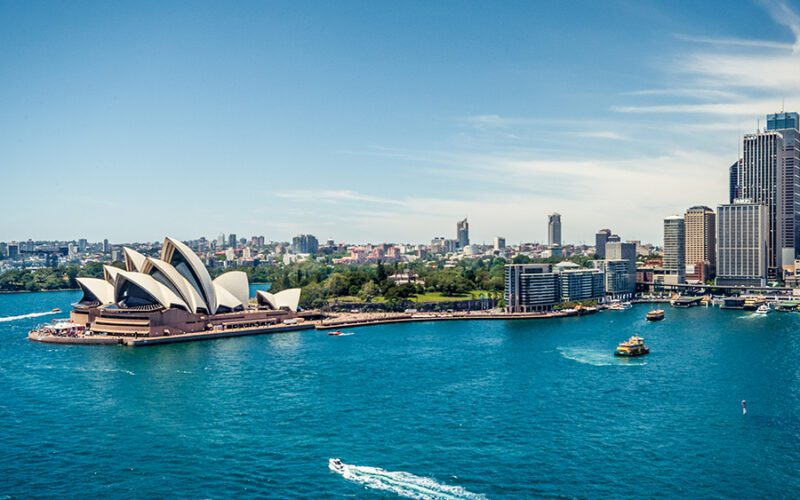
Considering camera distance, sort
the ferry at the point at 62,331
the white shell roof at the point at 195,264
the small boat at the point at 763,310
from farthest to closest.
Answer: the small boat at the point at 763,310 → the white shell roof at the point at 195,264 → the ferry at the point at 62,331

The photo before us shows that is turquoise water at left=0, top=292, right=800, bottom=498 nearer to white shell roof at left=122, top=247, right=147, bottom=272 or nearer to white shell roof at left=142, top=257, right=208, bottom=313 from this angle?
white shell roof at left=142, top=257, right=208, bottom=313

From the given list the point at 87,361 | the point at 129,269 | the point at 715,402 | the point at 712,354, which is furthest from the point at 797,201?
the point at 87,361

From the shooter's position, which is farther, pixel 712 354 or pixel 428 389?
pixel 712 354

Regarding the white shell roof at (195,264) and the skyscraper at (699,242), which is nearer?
the white shell roof at (195,264)

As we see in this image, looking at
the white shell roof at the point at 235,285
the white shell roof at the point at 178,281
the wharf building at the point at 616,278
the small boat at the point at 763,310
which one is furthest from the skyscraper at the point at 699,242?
the white shell roof at the point at 178,281

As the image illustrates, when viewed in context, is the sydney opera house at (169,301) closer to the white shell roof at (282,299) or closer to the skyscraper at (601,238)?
the white shell roof at (282,299)

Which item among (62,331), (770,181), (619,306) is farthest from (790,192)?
(62,331)

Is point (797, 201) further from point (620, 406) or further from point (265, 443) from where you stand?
point (265, 443)
